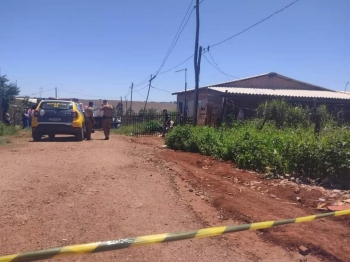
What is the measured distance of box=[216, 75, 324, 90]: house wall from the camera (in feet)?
81.9

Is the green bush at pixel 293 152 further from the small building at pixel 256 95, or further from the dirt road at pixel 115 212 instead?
the small building at pixel 256 95

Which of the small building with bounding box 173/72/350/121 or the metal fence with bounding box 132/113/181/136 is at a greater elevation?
the small building with bounding box 173/72/350/121

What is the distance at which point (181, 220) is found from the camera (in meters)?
4.33

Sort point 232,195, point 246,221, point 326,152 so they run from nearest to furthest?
point 246,221 → point 232,195 → point 326,152

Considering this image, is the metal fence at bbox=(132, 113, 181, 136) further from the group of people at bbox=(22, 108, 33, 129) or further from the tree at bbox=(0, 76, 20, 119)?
the tree at bbox=(0, 76, 20, 119)

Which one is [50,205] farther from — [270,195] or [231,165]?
[231,165]

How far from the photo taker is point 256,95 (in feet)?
63.2

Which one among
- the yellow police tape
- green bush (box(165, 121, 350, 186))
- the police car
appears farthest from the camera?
the police car

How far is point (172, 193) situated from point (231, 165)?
3.08m

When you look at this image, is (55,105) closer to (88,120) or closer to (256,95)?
(88,120)

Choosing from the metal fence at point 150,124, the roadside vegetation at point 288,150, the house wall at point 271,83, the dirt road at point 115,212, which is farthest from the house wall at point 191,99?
the dirt road at point 115,212

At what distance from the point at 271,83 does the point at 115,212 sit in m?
23.3

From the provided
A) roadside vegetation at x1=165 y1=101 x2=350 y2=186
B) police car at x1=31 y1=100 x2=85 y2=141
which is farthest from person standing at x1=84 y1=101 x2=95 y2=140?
roadside vegetation at x1=165 y1=101 x2=350 y2=186

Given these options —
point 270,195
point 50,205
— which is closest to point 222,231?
point 50,205
